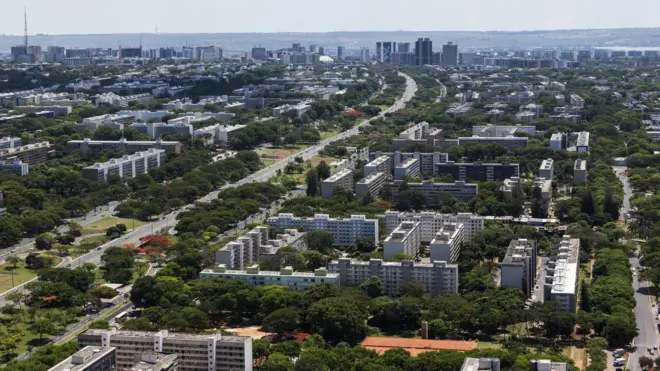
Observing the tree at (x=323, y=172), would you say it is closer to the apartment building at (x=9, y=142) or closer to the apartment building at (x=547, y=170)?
the apartment building at (x=547, y=170)

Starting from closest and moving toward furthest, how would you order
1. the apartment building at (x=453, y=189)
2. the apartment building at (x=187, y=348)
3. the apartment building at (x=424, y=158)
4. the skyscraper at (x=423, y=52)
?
the apartment building at (x=187, y=348) → the apartment building at (x=453, y=189) → the apartment building at (x=424, y=158) → the skyscraper at (x=423, y=52)

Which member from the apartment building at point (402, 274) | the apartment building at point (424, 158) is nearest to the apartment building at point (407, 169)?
the apartment building at point (424, 158)

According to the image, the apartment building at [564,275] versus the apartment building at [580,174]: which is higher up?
the apartment building at [580,174]

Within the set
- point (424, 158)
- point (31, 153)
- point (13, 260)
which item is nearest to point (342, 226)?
point (13, 260)

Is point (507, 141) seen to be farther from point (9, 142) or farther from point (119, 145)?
point (9, 142)

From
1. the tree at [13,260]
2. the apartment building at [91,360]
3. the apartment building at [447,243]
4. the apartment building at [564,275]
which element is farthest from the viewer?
the tree at [13,260]

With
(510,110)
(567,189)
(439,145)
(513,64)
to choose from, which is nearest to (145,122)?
(439,145)

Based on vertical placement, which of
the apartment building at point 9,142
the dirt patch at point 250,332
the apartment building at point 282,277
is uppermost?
the apartment building at point 9,142
